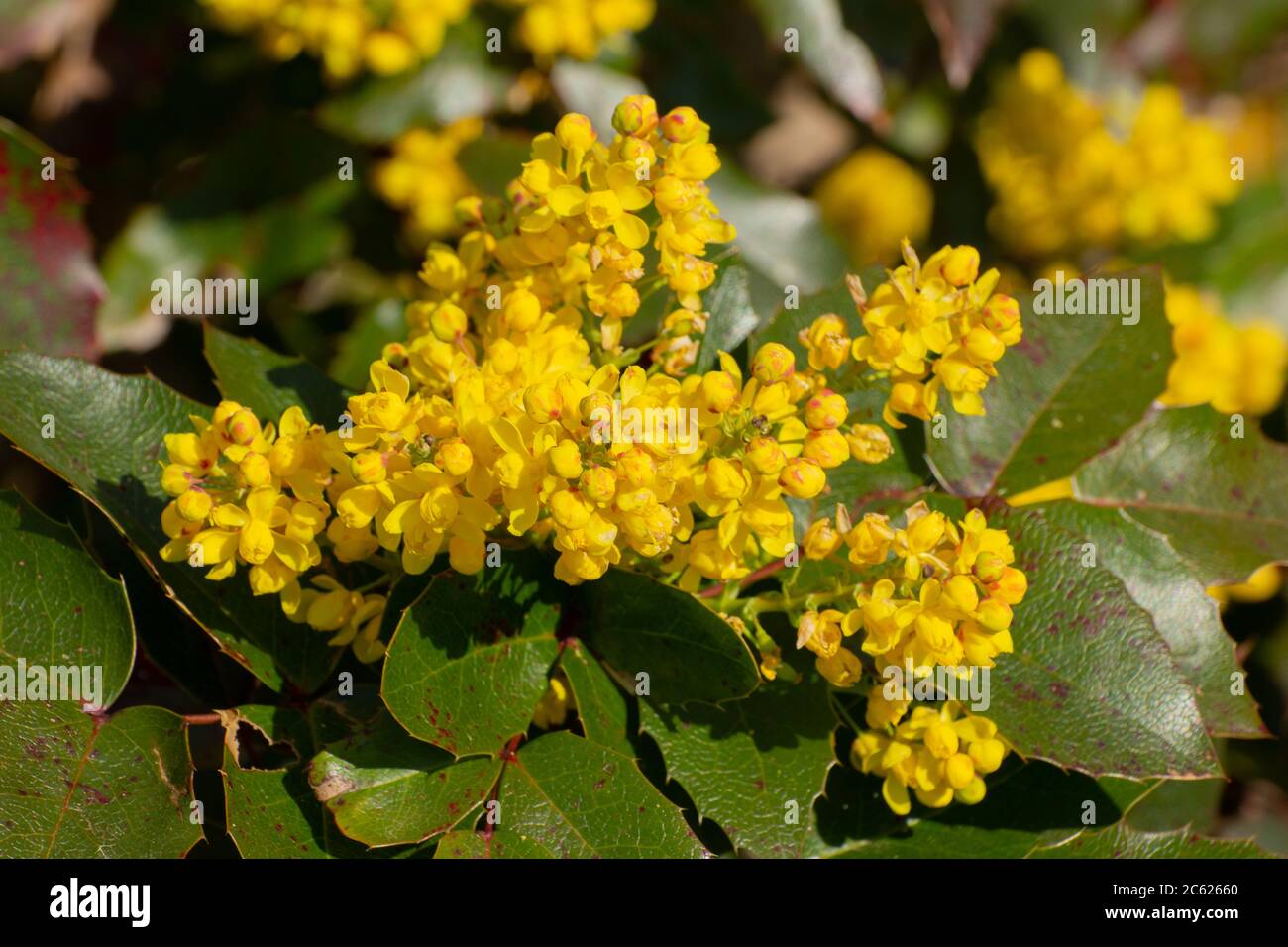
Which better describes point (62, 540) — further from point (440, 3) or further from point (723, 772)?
point (440, 3)

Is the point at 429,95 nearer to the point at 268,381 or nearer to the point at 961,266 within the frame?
the point at 268,381

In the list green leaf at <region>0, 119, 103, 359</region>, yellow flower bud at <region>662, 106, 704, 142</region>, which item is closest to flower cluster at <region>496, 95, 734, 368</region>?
yellow flower bud at <region>662, 106, 704, 142</region>

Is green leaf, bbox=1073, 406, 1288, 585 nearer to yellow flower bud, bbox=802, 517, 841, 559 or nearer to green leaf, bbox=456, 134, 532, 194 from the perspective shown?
yellow flower bud, bbox=802, 517, 841, 559

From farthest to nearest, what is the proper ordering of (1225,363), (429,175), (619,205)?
(429,175)
(1225,363)
(619,205)

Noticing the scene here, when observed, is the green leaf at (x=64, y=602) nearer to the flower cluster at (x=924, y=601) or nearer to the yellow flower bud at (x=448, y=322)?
the yellow flower bud at (x=448, y=322)

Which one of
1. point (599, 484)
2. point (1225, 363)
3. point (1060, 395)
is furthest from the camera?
point (1225, 363)

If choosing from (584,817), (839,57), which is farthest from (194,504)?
(839,57)

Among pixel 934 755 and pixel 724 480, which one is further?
pixel 934 755
